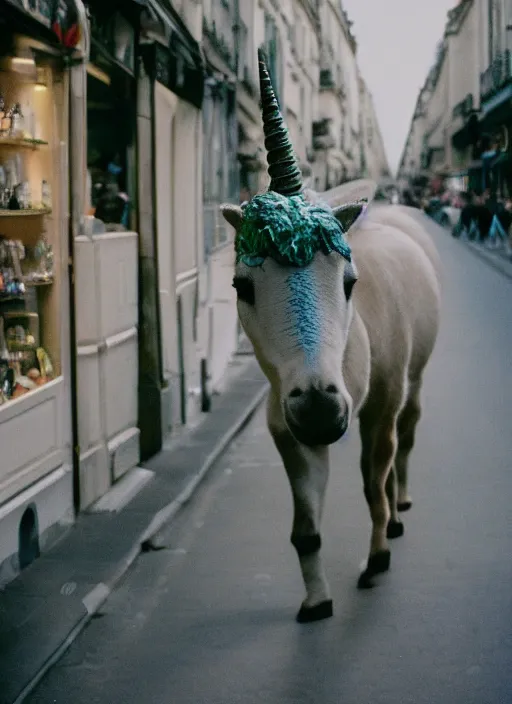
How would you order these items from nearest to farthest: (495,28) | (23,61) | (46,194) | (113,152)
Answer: (23,61), (46,194), (113,152), (495,28)

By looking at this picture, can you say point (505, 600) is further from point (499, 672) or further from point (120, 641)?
→ point (120, 641)

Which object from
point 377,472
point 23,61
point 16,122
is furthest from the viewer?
point 16,122

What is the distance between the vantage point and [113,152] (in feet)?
28.0

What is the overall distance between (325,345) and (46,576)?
96.7 inches

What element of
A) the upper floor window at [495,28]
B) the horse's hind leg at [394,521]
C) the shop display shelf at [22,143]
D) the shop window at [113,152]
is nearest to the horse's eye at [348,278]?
the horse's hind leg at [394,521]

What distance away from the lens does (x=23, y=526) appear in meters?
5.97

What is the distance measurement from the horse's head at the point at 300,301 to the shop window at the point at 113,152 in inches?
159

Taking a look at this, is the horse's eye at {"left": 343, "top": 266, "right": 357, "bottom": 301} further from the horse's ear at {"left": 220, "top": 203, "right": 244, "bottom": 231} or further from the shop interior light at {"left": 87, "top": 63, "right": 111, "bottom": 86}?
the shop interior light at {"left": 87, "top": 63, "right": 111, "bottom": 86}

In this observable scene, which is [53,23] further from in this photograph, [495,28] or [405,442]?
[495,28]

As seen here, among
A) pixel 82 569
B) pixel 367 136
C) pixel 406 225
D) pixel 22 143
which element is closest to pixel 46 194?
pixel 22 143

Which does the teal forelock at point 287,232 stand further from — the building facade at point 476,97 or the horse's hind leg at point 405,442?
the building facade at point 476,97

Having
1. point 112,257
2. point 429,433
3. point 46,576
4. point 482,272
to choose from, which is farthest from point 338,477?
point 482,272

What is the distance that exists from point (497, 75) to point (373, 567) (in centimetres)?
4027

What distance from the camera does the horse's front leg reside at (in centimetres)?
489
